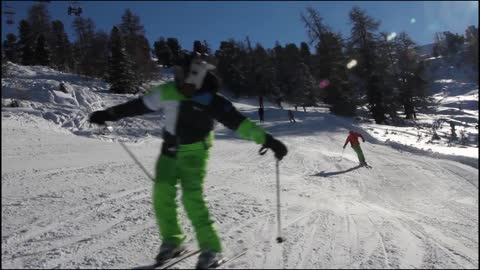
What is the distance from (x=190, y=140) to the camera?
3590 mm

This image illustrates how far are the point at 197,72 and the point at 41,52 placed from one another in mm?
51948

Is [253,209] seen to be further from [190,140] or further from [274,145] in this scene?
[190,140]

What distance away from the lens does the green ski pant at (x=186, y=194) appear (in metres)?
3.58

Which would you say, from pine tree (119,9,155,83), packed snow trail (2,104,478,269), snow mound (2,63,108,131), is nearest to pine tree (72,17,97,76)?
pine tree (119,9,155,83)

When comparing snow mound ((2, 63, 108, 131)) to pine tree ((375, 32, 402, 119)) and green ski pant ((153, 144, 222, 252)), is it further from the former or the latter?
pine tree ((375, 32, 402, 119))

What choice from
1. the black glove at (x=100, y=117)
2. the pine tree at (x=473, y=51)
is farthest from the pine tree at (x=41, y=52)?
the pine tree at (x=473, y=51)

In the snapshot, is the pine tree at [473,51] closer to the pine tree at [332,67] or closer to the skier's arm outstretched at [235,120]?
the skier's arm outstretched at [235,120]

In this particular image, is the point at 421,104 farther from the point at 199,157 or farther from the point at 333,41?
the point at 199,157

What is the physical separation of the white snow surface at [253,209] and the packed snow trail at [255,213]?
19 mm

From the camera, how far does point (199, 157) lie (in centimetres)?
363

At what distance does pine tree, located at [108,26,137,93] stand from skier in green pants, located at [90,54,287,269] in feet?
106

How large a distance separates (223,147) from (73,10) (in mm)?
7512

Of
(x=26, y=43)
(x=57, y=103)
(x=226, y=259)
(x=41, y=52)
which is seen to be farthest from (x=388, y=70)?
(x=26, y=43)

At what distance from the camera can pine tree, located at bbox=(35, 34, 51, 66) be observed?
4925 cm
